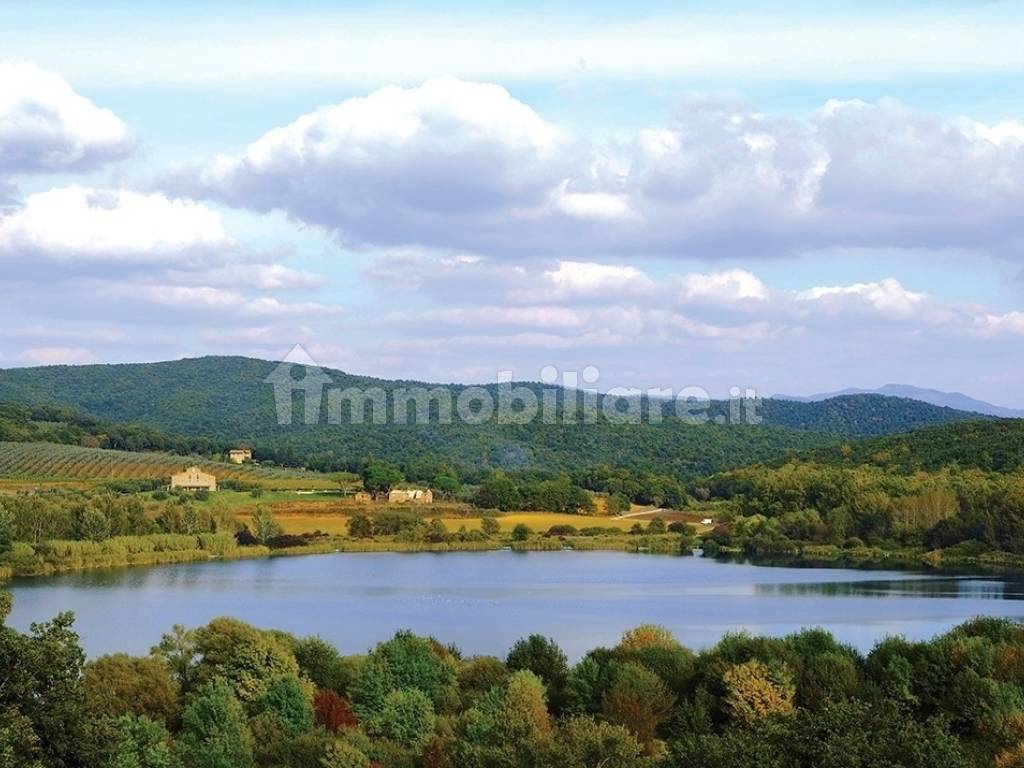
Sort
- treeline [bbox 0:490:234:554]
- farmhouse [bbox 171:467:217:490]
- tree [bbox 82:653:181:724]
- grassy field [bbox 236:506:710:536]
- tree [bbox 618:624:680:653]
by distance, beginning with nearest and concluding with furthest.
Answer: tree [bbox 82:653:181:724] < tree [bbox 618:624:680:653] < treeline [bbox 0:490:234:554] < grassy field [bbox 236:506:710:536] < farmhouse [bbox 171:467:217:490]

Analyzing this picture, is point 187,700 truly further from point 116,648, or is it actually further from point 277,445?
point 277,445

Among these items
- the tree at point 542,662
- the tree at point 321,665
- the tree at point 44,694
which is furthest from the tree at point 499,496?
the tree at point 44,694

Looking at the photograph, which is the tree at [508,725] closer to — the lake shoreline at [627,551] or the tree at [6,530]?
the lake shoreline at [627,551]

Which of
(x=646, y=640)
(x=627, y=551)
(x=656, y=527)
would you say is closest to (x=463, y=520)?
(x=656, y=527)

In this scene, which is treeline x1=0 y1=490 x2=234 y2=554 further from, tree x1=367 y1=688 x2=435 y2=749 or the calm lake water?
tree x1=367 y1=688 x2=435 y2=749

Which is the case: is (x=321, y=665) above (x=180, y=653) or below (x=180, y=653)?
below

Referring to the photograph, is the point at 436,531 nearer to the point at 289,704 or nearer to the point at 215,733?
the point at 289,704

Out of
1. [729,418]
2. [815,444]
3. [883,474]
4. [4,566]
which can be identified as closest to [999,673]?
[4,566]

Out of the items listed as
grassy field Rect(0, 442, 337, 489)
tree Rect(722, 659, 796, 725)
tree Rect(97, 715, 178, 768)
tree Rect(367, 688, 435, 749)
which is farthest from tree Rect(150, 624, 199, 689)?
grassy field Rect(0, 442, 337, 489)
